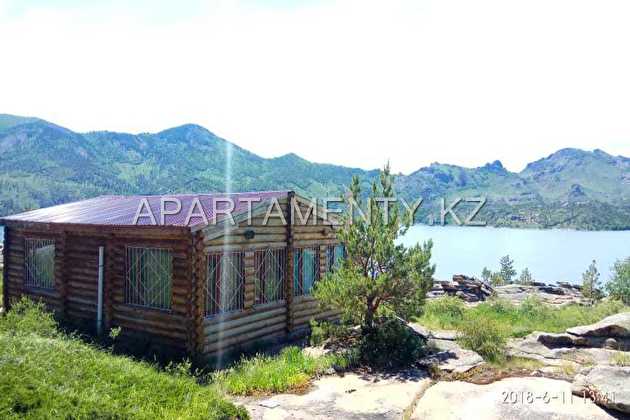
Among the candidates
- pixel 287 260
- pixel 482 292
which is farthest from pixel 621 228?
pixel 287 260

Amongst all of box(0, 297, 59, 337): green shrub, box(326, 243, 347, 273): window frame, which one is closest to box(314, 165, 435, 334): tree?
box(326, 243, 347, 273): window frame

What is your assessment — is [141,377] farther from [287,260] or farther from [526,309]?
[526,309]

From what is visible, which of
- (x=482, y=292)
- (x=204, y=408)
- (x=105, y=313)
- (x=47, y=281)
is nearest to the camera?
(x=204, y=408)

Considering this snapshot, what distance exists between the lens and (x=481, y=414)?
298 inches

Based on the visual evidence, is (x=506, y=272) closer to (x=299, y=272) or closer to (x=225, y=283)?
(x=299, y=272)

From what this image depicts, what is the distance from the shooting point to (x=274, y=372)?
31.9ft

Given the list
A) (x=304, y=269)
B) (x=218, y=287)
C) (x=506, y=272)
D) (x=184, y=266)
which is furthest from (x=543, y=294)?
(x=184, y=266)

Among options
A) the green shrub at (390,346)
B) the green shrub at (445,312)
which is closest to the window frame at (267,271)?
the green shrub at (390,346)

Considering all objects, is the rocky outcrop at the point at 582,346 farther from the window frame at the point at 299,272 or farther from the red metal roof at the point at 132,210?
the red metal roof at the point at 132,210

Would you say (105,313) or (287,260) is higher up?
(287,260)

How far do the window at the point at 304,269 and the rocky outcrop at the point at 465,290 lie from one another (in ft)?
36.9

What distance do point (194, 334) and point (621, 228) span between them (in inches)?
7906

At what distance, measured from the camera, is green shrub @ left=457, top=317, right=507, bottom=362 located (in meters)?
11.5

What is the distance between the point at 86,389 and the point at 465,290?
21913 mm
